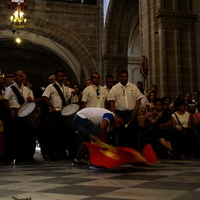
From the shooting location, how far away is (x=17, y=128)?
6.08 meters

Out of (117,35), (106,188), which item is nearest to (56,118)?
(106,188)

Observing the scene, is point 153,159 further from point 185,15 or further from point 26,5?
point 26,5

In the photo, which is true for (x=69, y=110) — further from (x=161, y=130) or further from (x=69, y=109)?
(x=161, y=130)

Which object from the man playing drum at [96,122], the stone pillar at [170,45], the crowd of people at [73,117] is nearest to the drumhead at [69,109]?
the crowd of people at [73,117]

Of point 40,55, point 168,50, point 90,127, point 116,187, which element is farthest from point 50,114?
point 40,55

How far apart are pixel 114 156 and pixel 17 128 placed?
98.6 inches

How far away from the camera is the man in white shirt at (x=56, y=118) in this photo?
6.35 m

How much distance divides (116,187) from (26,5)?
1470 cm

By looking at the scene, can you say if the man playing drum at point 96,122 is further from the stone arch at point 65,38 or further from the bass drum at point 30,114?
the stone arch at point 65,38

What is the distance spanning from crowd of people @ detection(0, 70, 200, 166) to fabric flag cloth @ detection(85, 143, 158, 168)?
2.26 feet

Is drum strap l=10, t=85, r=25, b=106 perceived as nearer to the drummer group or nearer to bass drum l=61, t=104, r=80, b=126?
the drummer group

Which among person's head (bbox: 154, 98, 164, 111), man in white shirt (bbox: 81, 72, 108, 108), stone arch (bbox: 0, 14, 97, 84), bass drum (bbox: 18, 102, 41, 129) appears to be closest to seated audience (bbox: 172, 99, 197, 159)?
person's head (bbox: 154, 98, 164, 111)

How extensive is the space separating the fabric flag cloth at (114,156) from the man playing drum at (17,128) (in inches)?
78.5

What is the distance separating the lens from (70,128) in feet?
22.4
